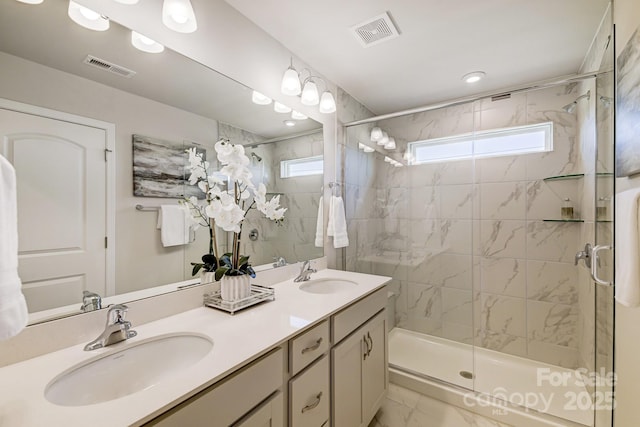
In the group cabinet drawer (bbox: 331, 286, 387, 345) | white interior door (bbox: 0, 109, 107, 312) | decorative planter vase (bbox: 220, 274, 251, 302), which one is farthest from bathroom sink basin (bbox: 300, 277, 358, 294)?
white interior door (bbox: 0, 109, 107, 312)

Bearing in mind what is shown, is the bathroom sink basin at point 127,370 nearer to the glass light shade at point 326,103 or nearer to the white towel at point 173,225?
the white towel at point 173,225

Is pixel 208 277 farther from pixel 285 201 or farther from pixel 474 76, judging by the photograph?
pixel 474 76

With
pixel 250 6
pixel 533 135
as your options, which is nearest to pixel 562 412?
pixel 533 135

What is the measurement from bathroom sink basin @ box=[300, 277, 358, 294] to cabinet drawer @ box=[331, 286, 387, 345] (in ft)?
0.62

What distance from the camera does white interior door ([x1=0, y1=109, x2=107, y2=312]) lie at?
859mm

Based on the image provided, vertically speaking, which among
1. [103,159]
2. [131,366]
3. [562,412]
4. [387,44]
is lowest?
[562,412]

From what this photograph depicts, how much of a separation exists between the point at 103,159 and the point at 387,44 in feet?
5.84

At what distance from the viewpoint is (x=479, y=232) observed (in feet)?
8.15

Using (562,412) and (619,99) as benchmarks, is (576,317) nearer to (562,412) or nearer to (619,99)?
(562,412)

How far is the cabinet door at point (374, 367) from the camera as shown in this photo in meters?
1.52

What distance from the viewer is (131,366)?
0.92m

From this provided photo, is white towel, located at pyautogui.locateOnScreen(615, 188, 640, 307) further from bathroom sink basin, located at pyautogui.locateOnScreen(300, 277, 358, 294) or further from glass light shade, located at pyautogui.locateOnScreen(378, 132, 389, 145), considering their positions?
glass light shade, located at pyautogui.locateOnScreen(378, 132, 389, 145)

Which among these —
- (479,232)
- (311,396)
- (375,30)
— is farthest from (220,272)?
(479,232)

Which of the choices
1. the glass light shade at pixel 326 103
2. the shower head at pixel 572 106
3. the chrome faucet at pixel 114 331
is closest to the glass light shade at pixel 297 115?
the glass light shade at pixel 326 103
